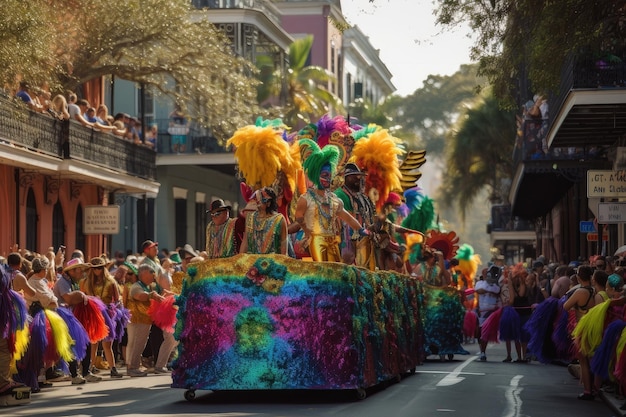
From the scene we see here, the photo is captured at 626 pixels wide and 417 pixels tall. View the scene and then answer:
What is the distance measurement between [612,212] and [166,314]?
8.43 metres

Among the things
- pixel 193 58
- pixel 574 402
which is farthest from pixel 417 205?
pixel 193 58

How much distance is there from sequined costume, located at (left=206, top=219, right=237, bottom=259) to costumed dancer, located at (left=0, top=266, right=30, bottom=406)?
2.15 metres

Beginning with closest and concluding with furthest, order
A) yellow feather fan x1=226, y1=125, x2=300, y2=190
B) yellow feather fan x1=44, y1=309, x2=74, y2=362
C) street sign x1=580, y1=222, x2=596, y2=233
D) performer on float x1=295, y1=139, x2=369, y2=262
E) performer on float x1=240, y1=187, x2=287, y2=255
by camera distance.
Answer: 1. performer on float x1=240, y1=187, x2=287, y2=255
2. yellow feather fan x1=226, y1=125, x2=300, y2=190
3. performer on float x1=295, y1=139, x2=369, y2=262
4. yellow feather fan x1=44, y1=309, x2=74, y2=362
5. street sign x1=580, y1=222, x2=596, y2=233

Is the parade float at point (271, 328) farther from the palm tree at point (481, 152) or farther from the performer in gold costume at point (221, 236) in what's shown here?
the palm tree at point (481, 152)

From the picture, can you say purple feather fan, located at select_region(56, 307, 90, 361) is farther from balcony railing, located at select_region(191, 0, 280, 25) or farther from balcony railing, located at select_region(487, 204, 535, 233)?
balcony railing, located at select_region(487, 204, 535, 233)

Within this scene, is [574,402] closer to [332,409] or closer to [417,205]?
[332,409]

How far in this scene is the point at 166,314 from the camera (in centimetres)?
2188

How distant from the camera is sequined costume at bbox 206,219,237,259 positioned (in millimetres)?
16609

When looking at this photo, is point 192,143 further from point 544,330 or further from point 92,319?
point 544,330

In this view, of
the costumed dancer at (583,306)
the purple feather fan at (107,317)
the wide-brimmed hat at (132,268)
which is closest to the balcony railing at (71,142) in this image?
the wide-brimmed hat at (132,268)

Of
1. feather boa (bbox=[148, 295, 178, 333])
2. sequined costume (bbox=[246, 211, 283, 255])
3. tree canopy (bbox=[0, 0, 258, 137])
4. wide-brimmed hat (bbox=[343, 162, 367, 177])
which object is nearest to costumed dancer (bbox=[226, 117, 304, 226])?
sequined costume (bbox=[246, 211, 283, 255])

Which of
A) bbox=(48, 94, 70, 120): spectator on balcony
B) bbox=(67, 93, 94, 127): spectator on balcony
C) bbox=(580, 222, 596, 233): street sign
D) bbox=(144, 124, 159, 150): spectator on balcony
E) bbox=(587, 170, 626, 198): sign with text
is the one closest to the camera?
bbox=(587, 170, 626, 198): sign with text

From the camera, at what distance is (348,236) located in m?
17.6

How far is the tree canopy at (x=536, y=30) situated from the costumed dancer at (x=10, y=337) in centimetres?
713
